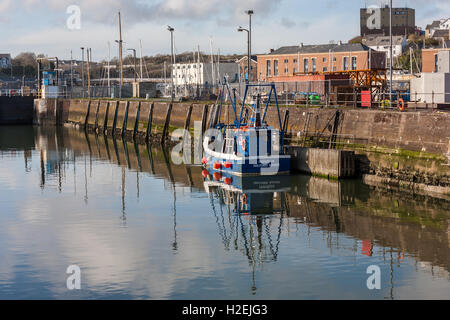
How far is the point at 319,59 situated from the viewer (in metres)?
106

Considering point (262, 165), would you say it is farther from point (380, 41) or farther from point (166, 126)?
point (380, 41)

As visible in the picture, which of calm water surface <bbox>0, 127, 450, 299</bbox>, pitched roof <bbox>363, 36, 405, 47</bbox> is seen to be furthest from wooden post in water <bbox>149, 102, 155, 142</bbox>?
pitched roof <bbox>363, 36, 405, 47</bbox>

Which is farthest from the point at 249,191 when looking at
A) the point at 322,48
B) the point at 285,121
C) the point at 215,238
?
the point at 322,48

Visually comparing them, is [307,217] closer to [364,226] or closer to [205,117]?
[364,226]

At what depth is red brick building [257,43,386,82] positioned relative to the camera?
10100 centimetres

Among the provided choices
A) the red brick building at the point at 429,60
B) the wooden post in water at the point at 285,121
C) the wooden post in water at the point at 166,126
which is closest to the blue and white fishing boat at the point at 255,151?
the wooden post in water at the point at 285,121

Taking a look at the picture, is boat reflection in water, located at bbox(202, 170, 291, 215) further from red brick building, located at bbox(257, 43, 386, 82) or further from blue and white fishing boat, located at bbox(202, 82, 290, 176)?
red brick building, located at bbox(257, 43, 386, 82)

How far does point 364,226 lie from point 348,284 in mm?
7713

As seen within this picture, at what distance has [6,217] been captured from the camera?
94.9 feet

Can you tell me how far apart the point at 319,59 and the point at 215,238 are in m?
84.9

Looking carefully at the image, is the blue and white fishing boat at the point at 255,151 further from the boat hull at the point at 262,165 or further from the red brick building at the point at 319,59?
the red brick building at the point at 319,59

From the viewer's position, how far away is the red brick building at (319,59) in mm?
101000

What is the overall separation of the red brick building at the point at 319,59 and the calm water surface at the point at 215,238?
215 ft
